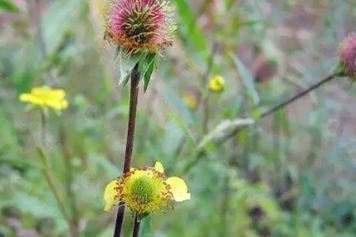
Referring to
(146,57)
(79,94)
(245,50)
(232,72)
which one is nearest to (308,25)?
(245,50)

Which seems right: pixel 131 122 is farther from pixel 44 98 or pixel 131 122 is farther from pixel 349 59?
pixel 44 98

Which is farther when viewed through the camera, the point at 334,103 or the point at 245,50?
the point at 245,50

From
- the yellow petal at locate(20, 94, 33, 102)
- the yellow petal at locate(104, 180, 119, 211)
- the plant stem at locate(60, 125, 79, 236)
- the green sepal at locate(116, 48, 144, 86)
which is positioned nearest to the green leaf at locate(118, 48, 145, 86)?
the green sepal at locate(116, 48, 144, 86)

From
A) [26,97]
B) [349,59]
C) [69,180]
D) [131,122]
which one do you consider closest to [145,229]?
[131,122]

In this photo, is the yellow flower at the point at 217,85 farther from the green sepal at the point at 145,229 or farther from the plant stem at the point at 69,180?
the green sepal at the point at 145,229

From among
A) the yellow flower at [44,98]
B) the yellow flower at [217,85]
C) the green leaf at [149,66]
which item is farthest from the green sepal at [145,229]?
the yellow flower at [217,85]

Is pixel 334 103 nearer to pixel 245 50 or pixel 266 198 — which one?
pixel 266 198
